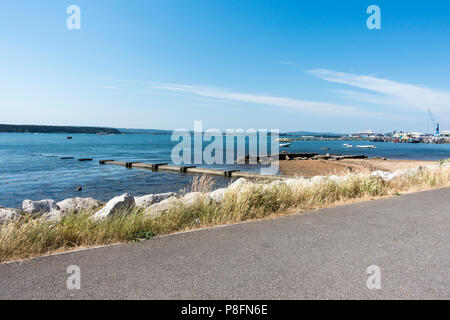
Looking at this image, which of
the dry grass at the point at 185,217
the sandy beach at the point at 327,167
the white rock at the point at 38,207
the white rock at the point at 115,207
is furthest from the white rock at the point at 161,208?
the sandy beach at the point at 327,167

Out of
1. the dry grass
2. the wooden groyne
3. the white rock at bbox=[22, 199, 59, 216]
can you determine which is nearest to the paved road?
the dry grass

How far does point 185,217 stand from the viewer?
6.43 m

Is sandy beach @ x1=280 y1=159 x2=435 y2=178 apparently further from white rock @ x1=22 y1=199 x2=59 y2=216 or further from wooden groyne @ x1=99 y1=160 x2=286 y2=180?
white rock @ x1=22 y1=199 x2=59 y2=216

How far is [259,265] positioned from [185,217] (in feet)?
8.46

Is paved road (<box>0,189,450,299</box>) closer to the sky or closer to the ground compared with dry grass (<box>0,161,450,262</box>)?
closer to the ground

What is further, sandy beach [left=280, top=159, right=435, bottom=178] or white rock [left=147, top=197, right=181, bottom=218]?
sandy beach [left=280, top=159, right=435, bottom=178]

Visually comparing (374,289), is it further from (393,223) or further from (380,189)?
(380,189)

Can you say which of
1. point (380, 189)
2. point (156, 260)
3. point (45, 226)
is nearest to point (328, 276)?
point (156, 260)

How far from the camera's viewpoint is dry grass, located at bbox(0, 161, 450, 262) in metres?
4.73

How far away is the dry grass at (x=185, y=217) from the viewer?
4.73 meters

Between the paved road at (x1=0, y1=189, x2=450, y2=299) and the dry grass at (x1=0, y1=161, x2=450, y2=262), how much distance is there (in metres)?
0.43

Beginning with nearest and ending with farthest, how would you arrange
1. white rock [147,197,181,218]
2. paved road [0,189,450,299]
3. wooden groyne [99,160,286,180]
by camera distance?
paved road [0,189,450,299] < white rock [147,197,181,218] < wooden groyne [99,160,286,180]
